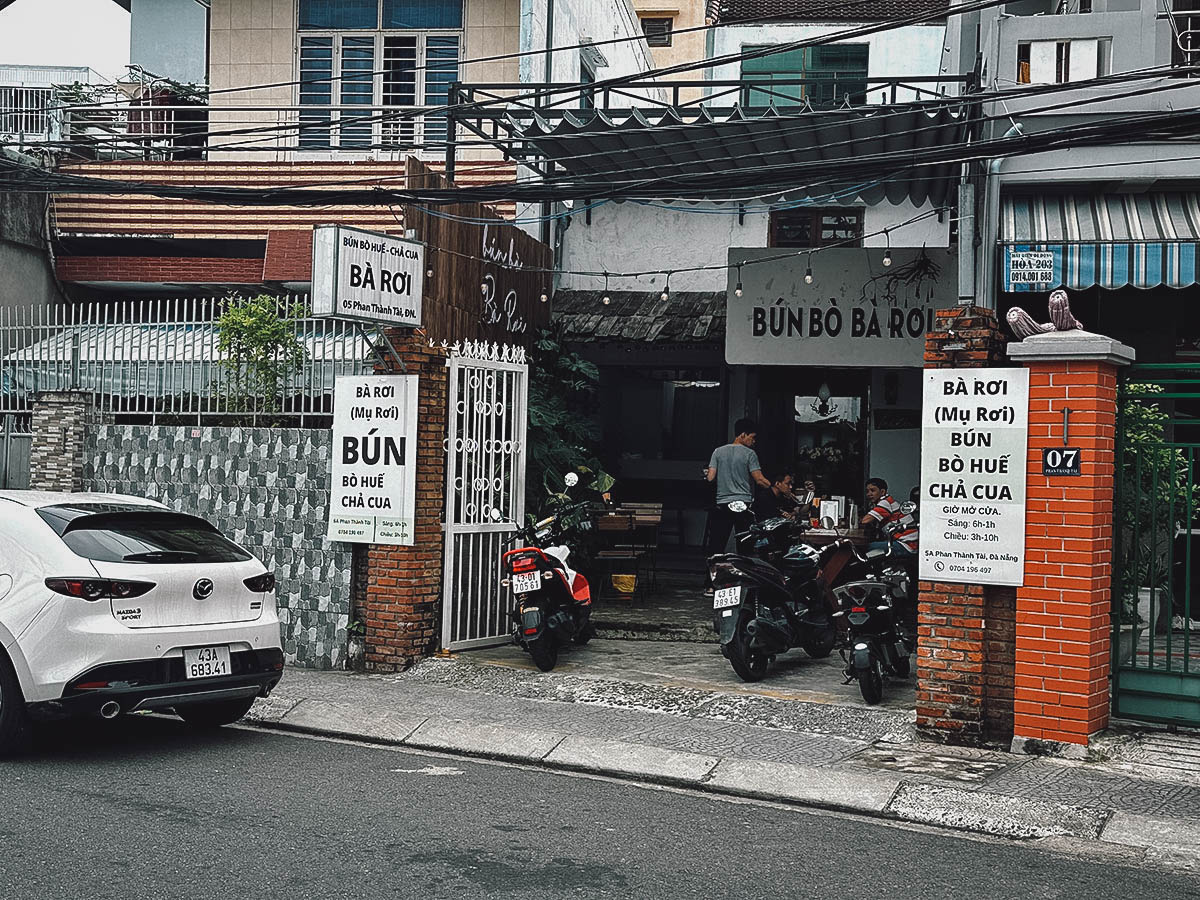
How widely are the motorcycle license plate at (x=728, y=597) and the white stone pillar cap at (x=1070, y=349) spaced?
2.92 m

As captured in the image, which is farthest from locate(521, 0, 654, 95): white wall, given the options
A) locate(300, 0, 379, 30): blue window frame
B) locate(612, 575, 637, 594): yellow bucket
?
locate(612, 575, 637, 594): yellow bucket

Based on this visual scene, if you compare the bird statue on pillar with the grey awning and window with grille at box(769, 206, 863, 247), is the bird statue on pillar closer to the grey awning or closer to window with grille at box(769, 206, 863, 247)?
the grey awning

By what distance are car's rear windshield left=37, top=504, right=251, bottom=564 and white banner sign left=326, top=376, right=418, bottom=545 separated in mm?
2341

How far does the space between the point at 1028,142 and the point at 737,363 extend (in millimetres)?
5419

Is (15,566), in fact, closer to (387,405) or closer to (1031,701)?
(387,405)

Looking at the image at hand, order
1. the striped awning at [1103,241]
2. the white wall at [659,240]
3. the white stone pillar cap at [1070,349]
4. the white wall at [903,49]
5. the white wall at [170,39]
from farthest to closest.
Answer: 1. the white wall at [903,49]
2. the white wall at [170,39]
3. the white wall at [659,240]
4. the striped awning at [1103,241]
5. the white stone pillar cap at [1070,349]

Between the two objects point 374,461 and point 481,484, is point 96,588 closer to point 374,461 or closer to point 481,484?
point 374,461

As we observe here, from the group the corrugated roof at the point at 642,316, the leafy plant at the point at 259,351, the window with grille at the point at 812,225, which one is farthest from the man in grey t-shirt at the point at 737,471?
the leafy plant at the point at 259,351

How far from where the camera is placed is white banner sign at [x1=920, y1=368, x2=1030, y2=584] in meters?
8.12

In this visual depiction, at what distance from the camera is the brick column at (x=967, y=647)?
8.25 meters

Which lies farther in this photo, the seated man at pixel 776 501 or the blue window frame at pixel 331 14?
the blue window frame at pixel 331 14

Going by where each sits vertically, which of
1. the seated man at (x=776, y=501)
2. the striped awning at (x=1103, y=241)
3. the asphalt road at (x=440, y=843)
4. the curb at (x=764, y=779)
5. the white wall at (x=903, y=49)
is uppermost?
the white wall at (x=903, y=49)

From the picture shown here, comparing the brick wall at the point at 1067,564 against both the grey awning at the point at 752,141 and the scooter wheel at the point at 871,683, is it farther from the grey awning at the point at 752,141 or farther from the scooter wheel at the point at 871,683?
the grey awning at the point at 752,141

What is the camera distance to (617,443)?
60.7 feet
